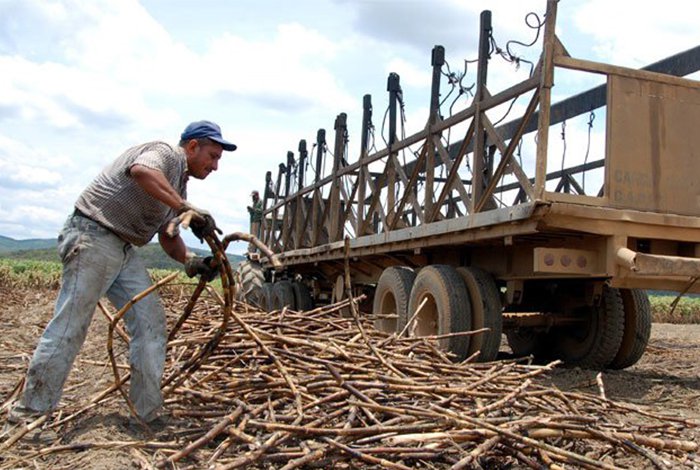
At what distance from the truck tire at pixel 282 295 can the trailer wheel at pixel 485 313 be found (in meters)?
6.40

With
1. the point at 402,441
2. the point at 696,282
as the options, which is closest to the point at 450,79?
the point at 696,282

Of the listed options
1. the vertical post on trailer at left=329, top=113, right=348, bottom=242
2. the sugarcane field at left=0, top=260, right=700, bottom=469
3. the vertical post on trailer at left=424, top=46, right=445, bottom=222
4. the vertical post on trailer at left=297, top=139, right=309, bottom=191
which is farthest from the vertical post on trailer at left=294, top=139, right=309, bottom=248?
the sugarcane field at left=0, top=260, right=700, bottom=469

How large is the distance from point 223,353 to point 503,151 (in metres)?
2.81

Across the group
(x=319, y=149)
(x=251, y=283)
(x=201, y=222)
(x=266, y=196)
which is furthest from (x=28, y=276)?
(x=201, y=222)

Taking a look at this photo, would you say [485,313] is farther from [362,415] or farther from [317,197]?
[317,197]

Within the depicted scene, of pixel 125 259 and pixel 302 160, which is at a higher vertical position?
pixel 302 160

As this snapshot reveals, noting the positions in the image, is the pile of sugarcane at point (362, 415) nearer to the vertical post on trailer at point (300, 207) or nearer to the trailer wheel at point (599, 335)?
the trailer wheel at point (599, 335)

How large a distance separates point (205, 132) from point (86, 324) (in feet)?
3.93

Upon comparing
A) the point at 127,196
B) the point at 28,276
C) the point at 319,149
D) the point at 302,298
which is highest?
the point at 319,149

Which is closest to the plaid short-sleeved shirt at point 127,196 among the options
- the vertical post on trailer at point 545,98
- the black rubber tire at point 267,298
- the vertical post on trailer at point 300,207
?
the vertical post on trailer at point 545,98

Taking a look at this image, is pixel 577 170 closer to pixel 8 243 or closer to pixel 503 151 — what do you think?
pixel 503 151

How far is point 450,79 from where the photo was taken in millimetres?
7180

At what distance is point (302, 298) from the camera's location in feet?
40.8

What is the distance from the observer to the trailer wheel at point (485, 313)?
6297mm
